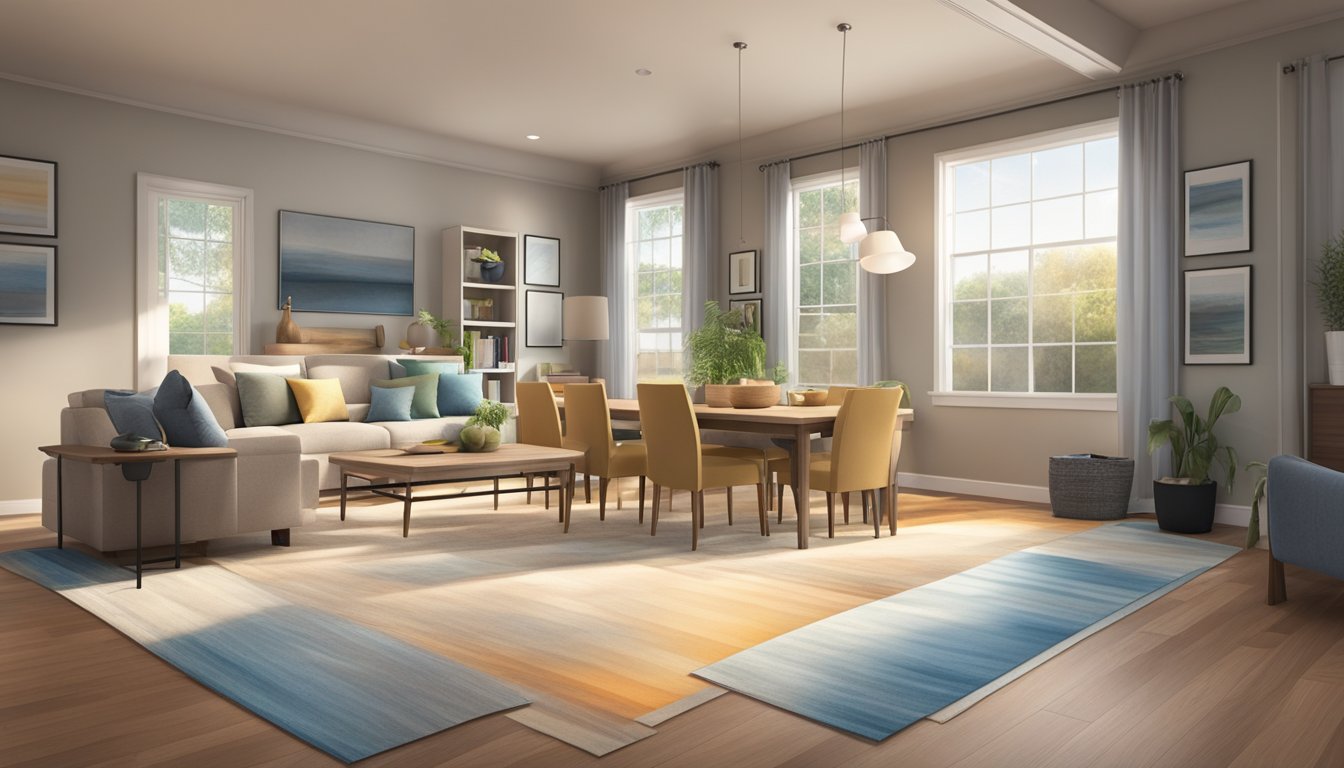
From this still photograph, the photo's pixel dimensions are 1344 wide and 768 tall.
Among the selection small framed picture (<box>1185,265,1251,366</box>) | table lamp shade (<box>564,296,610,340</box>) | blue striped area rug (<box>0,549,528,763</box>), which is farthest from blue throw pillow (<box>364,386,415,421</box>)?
small framed picture (<box>1185,265,1251,366</box>)

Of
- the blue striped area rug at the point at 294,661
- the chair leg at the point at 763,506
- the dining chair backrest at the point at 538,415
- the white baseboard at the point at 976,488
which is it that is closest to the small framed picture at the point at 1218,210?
the white baseboard at the point at 976,488

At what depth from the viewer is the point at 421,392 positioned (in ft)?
22.4

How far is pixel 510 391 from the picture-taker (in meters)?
8.40

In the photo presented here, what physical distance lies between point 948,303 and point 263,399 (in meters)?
4.98

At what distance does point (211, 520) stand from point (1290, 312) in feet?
18.8

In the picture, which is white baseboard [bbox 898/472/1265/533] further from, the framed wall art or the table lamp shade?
the framed wall art

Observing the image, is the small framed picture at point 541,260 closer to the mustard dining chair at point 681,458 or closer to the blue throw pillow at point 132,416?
the mustard dining chair at point 681,458

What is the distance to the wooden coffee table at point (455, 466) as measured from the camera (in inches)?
174

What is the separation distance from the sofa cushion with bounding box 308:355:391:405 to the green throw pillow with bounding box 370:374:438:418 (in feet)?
0.33

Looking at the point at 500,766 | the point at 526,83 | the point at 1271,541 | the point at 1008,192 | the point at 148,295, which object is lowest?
the point at 500,766

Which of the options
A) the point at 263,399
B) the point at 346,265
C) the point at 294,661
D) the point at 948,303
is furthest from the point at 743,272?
the point at 294,661

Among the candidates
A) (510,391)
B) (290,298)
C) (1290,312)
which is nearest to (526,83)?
(290,298)

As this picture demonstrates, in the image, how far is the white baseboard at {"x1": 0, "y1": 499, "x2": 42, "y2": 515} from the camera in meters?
5.70

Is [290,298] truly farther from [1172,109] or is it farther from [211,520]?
[1172,109]
